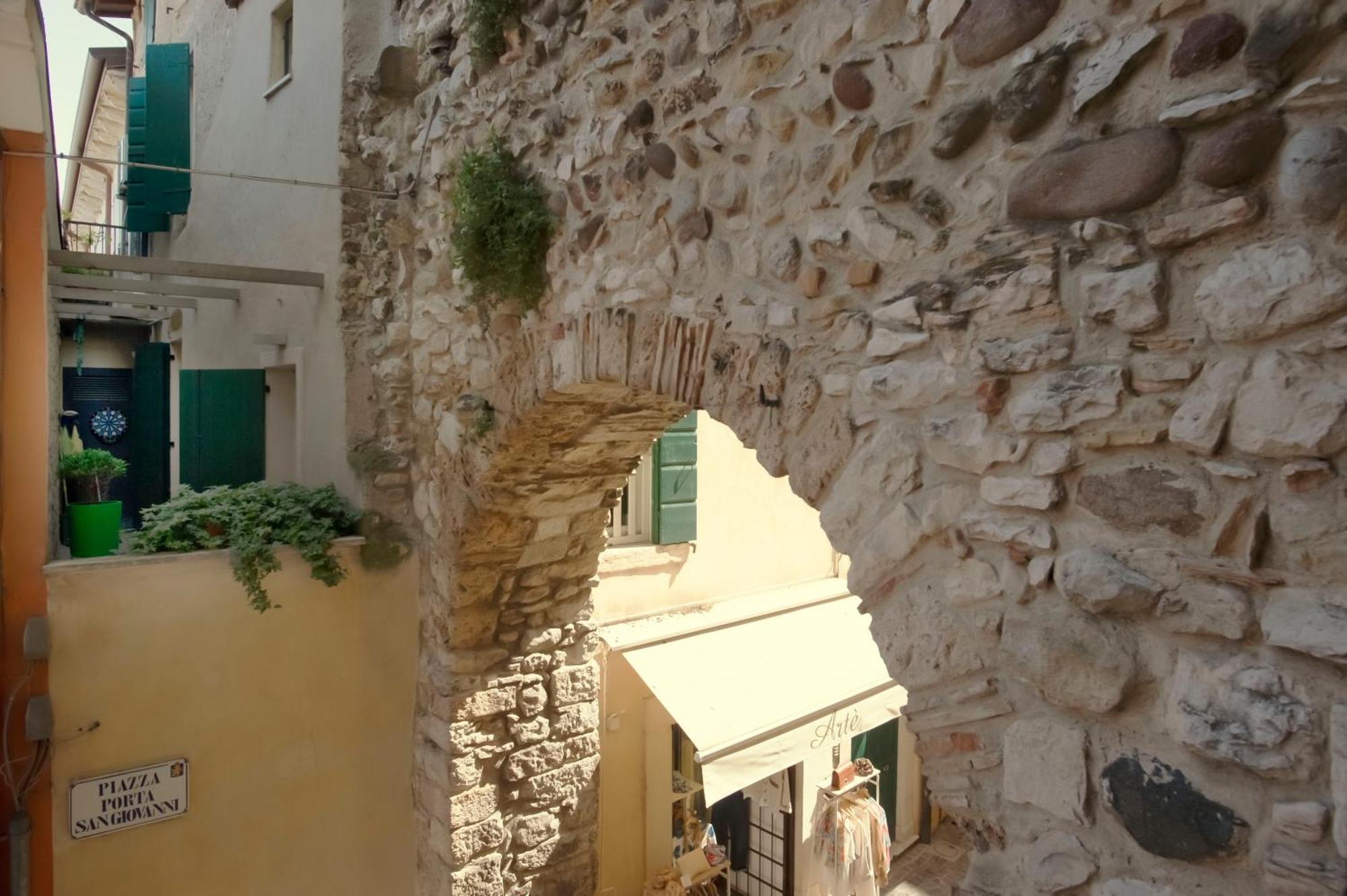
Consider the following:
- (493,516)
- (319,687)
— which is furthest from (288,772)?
(493,516)

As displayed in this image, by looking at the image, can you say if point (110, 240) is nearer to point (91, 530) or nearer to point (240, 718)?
point (91, 530)

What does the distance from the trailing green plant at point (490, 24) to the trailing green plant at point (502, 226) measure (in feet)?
1.20

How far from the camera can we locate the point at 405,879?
4.88 meters

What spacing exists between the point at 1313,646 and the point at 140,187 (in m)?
8.50

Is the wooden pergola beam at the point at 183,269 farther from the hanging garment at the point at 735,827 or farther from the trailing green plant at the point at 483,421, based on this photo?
the hanging garment at the point at 735,827

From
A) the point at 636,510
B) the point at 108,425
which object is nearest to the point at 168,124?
the point at 108,425

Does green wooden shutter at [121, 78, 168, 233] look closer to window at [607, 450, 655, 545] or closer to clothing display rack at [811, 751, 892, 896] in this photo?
window at [607, 450, 655, 545]

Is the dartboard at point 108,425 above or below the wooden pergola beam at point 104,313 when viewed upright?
below

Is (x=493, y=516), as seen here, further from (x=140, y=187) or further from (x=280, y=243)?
(x=140, y=187)

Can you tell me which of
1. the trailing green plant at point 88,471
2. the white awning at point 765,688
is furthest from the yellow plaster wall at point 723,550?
the trailing green plant at point 88,471

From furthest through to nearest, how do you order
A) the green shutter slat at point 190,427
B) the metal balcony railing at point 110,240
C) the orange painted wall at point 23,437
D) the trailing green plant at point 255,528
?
the metal balcony railing at point 110,240 < the green shutter slat at point 190,427 < the trailing green plant at point 255,528 < the orange painted wall at point 23,437

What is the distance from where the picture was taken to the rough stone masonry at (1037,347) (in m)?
1.50

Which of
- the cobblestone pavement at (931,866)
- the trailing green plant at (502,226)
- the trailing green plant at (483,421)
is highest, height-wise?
the trailing green plant at (502,226)

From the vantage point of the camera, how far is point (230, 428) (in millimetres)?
5699
